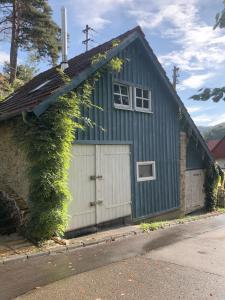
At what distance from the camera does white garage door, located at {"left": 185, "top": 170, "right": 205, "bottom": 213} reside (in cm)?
1573

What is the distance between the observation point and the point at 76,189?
1024 centimetres

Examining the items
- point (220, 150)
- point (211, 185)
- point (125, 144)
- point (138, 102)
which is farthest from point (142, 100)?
point (220, 150)

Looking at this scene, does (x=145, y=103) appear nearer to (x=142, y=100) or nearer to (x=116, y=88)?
(x=142, y=100)

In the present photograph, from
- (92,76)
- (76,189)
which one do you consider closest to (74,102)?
(92,76)

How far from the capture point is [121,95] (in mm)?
12133

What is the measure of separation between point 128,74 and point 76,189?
460 cm

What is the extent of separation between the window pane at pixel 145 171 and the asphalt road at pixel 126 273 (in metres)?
3.61

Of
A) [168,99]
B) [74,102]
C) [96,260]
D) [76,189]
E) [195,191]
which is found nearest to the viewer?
[96,260]

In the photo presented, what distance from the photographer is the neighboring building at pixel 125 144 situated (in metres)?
10.3

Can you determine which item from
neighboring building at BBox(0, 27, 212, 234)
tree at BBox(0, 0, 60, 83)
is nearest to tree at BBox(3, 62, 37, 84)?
tree at BBox(0, 0, 60, 83)

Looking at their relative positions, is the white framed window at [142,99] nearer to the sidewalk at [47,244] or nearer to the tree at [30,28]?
the sidewalk at [47,244]

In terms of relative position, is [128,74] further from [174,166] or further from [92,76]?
[174,166]

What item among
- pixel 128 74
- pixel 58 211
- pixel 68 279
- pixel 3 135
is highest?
pixel 128 74

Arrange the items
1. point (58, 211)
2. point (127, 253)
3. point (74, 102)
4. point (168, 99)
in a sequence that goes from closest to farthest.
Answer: point (127, 253)
point (58, 211)
point (74, 102)
point (168, 99)
